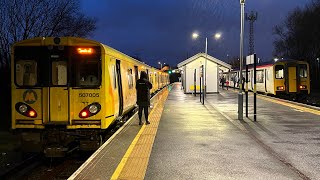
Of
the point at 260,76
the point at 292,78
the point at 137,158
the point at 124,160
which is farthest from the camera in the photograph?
the point at 260,76

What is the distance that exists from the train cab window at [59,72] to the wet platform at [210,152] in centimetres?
190

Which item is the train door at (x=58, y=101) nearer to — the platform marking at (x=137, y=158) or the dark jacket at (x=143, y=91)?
the platform marking at (x=137, y=158)

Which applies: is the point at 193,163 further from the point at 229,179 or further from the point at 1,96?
the point at 1,96

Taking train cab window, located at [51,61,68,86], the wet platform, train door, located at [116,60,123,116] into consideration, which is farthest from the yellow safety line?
train cab window, located at [51,61,68,86]

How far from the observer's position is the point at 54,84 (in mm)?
9758

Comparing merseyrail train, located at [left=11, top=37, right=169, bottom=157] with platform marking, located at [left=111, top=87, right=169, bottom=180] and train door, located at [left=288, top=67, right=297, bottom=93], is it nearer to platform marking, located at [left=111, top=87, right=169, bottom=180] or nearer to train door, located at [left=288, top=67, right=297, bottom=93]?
platform marking, located at [left=111, top=87, right=169, bottom=180]

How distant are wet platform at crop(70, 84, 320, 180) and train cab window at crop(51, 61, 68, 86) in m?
1.90

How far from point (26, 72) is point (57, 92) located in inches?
37.1

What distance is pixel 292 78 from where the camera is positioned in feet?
98.3

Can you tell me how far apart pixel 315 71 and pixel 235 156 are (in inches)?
2271

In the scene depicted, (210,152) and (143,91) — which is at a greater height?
(143,91)

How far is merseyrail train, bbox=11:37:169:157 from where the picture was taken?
9688mm

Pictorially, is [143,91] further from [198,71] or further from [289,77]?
[198,71]

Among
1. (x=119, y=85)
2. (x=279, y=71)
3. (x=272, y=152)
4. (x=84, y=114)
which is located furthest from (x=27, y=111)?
(x=279, y=71)
